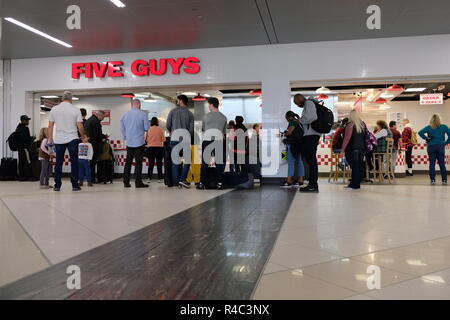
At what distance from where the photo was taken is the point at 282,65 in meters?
7.54

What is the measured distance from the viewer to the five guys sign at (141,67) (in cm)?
782

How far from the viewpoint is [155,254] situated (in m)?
2.01

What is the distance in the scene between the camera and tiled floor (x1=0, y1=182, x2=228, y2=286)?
1957mm

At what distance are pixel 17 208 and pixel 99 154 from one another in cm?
385

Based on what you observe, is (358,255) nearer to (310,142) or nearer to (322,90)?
(310,142)

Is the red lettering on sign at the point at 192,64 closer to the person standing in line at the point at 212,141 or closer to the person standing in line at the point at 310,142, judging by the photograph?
the person standing in line at the point at 212,141

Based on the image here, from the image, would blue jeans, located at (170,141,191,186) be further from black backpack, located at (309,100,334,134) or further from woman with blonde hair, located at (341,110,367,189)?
woman with blonde hair, located at (341,110,367,189)

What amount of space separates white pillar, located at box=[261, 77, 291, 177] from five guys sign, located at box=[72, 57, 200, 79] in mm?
1572

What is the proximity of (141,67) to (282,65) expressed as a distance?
3.01m

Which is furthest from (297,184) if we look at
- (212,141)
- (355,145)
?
(212,141)

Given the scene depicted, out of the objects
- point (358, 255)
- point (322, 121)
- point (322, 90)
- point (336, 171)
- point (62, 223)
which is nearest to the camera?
point (358, 255)

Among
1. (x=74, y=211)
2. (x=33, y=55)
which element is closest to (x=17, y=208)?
(x=74, y=211)

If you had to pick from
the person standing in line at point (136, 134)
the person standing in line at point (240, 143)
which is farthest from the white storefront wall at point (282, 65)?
the person standing in line at point (136, 134)
